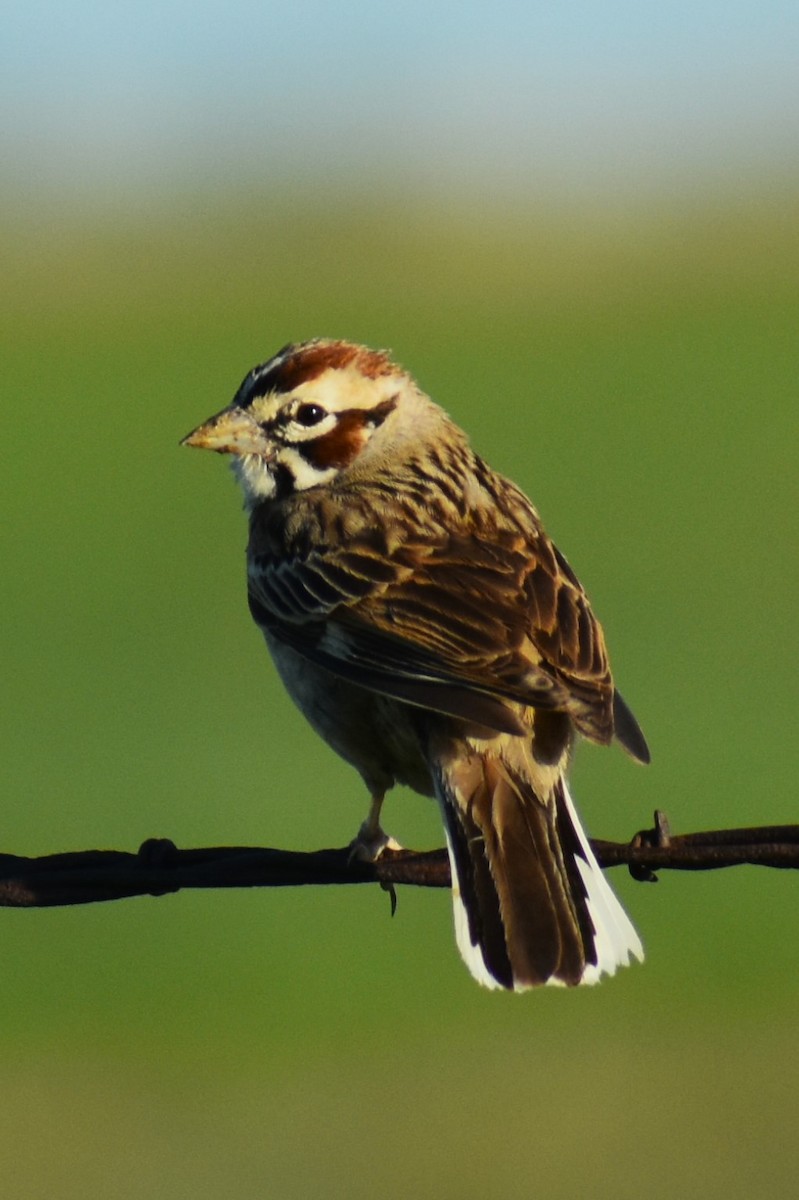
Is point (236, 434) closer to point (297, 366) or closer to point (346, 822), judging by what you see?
point (297, 366)

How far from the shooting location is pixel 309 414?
23.9ft

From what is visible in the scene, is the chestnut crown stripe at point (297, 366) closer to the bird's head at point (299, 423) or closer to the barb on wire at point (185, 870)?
the bird's head at point (299, 423)

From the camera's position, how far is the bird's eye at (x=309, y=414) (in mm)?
7270

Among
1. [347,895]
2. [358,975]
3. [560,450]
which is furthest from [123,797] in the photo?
[560,450]

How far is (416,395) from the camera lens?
7816mm

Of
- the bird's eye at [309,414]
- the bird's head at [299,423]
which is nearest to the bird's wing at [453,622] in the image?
the bird's head at [299,423]

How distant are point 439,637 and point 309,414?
5.35 ft

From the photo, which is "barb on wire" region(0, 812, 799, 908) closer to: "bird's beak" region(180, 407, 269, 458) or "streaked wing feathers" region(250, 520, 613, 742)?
"streaked wing feathers" region(250, 520, 613, 742)

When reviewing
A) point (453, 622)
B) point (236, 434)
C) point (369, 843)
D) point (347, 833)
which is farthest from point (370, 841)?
point (347, 833)

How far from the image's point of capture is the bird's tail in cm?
552

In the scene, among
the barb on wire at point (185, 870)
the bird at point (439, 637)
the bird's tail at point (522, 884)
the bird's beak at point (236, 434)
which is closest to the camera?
the barb on wire at point (185, 870)

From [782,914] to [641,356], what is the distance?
71.1ft

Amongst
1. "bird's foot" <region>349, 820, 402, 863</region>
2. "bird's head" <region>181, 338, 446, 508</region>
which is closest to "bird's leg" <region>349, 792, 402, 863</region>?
"bird's foot" <region>349, 820, 402, 863</region>

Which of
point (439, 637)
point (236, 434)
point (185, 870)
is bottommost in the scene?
point (185, 870)
